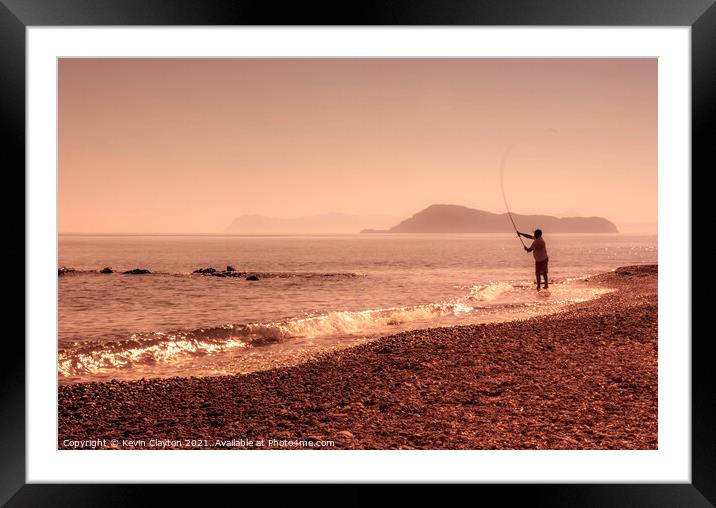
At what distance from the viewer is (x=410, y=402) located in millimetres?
3160

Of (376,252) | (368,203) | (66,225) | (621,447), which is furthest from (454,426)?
(368,203)

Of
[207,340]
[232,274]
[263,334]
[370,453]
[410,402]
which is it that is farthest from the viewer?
[232,274]

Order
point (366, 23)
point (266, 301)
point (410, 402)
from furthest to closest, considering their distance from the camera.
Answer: point (266, 301) < point (410, 402) < point (366, 23)

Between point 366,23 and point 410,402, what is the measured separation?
7.08 ft

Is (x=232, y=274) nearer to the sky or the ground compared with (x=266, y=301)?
nearer to the sky

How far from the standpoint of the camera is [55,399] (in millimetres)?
2207

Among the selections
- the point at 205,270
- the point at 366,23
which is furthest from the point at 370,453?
the point at 205,270

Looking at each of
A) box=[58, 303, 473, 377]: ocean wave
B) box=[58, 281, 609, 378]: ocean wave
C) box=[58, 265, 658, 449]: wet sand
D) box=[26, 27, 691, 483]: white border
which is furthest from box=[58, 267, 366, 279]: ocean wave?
→ box=[26, 27, 691, 483]: white border

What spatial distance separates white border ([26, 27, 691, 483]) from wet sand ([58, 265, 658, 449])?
1.45 ft

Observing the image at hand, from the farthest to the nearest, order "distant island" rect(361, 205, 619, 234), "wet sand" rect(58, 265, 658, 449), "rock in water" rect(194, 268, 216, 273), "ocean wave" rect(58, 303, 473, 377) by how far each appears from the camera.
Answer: "distant island" rect(361, 205, 619, 234)
"rock in water" rect(194, 268, 216, 273)
"ocean wave" rect(58, 303, 473, 377)
"wet sand" rect(58, 265, 658, 449)

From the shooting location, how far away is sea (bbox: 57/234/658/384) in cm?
524

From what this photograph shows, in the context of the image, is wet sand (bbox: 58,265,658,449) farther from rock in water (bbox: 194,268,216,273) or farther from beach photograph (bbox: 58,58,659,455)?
rock in water (bbox: 194,268,216,273)

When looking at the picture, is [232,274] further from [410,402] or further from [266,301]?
[410,402]

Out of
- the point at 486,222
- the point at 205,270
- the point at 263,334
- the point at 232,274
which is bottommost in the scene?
the point at 263,334
